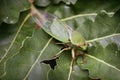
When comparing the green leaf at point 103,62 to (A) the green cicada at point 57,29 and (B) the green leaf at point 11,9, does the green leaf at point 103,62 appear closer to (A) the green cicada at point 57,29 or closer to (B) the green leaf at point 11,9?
(A) the green cicada at point 57,29

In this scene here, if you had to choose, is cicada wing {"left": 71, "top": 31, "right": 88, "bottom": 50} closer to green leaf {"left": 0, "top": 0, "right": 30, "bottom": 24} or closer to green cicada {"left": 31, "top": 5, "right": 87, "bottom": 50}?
green cicada {"left": 31, "top": 5, "right": 87, "bottom": 50}

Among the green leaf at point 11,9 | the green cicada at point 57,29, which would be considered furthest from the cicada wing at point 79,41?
the green leaf at point 11,9

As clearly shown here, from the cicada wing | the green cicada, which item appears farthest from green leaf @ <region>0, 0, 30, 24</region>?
the cicada wing

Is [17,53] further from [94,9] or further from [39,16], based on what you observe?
[94,9]

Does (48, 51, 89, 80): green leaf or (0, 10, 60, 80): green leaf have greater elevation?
(0, 10, 60, 80): green leaf

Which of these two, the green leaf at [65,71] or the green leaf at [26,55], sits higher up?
the green leaf at [26,55]

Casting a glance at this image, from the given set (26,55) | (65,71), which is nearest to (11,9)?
(26,55)

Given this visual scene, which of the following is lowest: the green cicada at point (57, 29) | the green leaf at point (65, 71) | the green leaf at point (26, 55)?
the green leaf at point (65, 71)

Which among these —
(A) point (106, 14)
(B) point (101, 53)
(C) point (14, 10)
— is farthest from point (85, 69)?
(C) point (14, 10)
